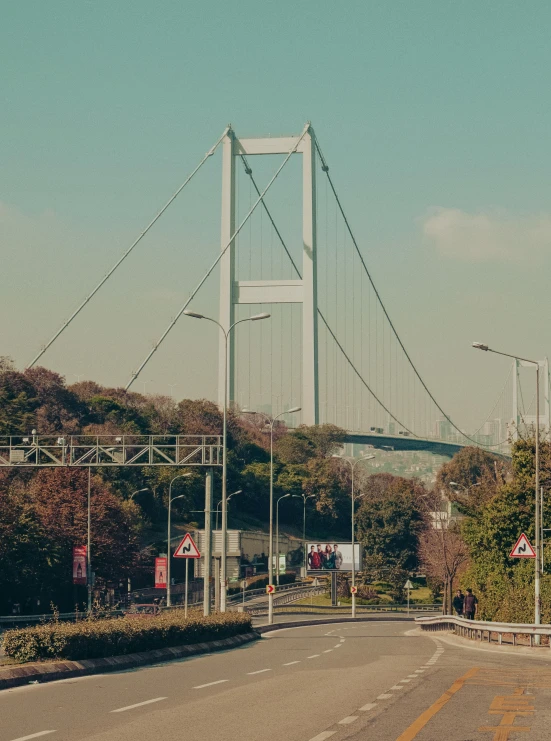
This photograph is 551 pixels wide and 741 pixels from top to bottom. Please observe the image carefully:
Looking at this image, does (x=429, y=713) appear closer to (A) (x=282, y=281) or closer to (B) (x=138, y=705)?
(B) (x=138, y=705)

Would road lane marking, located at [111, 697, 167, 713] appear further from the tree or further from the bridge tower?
the tree

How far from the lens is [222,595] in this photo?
40.2 metres

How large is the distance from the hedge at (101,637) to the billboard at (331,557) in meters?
61.8

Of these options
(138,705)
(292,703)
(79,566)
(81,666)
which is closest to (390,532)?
(79,566)

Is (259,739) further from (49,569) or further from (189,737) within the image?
(49,569)

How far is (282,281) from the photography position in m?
105

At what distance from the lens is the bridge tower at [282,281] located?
4053 inches

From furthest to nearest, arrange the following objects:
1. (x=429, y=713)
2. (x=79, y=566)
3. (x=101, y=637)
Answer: (x=79, y=566), (x=101, y=637), (x=429, y=713)

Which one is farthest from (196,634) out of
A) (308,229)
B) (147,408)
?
(147,408)

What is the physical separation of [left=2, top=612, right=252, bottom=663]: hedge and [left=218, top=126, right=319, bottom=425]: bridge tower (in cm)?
A: 6964

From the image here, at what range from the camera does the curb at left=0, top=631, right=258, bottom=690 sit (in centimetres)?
1810

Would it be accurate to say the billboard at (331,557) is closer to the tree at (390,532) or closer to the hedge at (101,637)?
the tree at (390,532)

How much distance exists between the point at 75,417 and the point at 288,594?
27998 millimetres

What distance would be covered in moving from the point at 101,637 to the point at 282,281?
3293 inches
